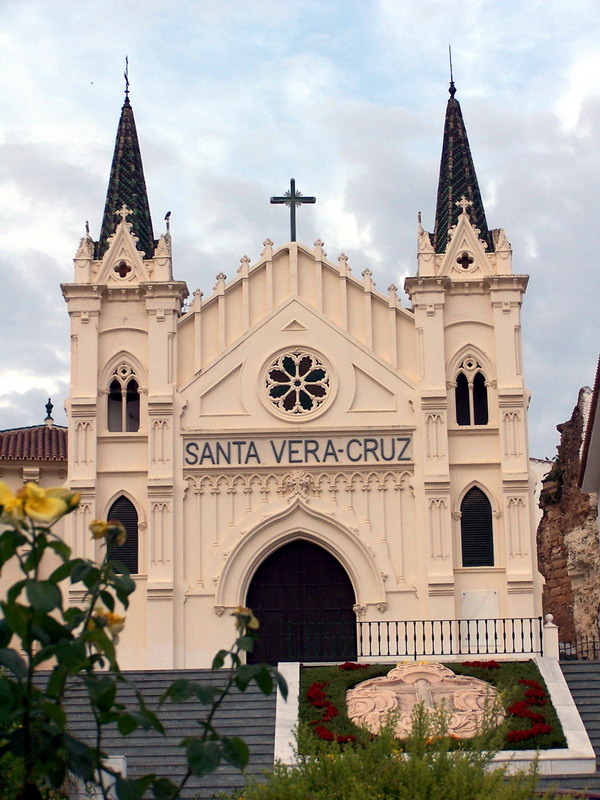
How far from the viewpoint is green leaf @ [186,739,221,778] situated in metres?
7.94

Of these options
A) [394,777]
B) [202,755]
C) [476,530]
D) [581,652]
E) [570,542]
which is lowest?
[394,777]

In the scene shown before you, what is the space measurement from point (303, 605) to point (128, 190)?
12.7m

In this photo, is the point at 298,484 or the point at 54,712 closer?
the point at 54,712

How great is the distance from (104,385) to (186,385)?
7.15ft

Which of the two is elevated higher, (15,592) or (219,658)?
(15,592)

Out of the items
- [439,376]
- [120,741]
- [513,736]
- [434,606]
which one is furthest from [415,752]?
[439,376]

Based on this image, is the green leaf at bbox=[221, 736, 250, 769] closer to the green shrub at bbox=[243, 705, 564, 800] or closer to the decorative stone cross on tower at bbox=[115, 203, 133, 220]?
the green shrub at bbox=[243, 705, 564, 800]

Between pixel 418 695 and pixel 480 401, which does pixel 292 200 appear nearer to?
pixel 480 401

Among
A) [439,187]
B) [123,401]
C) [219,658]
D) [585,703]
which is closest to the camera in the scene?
[219,658]

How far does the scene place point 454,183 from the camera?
3675cm

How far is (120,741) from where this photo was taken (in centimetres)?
2453

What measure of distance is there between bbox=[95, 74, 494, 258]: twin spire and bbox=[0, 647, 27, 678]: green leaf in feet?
91.6

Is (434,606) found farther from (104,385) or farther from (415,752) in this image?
(415,752)

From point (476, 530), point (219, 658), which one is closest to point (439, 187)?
point (476, 530)
